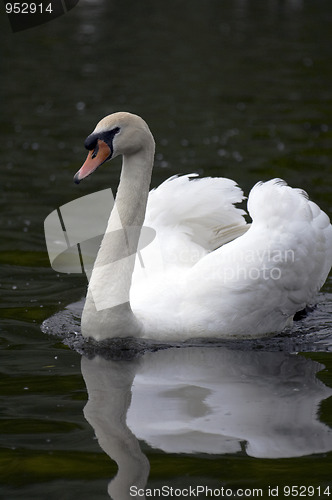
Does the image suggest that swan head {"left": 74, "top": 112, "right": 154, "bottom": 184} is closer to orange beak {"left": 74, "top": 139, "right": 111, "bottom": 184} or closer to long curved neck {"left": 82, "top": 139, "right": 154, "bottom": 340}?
orange beak {"left": 74, "top": 139, "right": 111, "bottom": 184}

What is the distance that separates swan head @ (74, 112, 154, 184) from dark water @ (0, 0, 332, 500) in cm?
132

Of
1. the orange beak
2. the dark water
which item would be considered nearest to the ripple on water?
the dark water

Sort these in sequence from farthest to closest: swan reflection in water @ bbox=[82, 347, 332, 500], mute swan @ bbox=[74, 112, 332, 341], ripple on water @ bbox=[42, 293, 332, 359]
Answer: ripple on water @ bbox=[42, 293, 332, 359] < mute swan @ bbox=[74, 112, 332, 341] < swan reflection in water @ bbox=[82, 347, 332, 500]

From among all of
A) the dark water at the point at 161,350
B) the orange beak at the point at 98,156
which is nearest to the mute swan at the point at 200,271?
the orange beak at the point at 98,156

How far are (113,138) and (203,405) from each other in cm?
190

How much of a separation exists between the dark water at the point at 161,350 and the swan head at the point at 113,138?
51.9 inches

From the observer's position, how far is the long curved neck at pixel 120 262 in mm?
6676

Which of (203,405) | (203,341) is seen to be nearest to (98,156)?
(203,341)

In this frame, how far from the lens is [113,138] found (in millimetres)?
6562

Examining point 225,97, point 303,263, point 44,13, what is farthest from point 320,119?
point 44,13

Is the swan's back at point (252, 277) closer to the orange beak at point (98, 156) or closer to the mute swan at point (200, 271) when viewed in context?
the mute swan at point (200, 271)

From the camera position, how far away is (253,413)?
5.69 metres

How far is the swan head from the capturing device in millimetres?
6504

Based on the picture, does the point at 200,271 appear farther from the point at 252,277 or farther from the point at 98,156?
the point at 98,156
